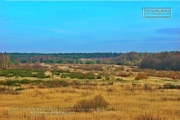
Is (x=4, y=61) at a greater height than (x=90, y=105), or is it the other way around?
(x=4, y=61)

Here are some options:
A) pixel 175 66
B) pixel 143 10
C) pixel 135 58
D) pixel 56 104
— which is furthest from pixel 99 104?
pixel 135 58

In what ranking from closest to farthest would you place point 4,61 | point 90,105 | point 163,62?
1. point 90,105
2. point 4,61
3. point 163,62

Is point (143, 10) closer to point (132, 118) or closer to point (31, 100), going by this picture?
point (132, 118)

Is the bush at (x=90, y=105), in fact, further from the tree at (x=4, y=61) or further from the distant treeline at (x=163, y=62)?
the tree at (x=4, y=61)

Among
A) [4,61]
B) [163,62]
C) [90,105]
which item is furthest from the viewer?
[163,62]

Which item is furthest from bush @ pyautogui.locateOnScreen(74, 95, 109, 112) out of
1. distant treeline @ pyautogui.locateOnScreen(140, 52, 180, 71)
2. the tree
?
the tree

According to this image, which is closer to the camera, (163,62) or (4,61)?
(4,61)

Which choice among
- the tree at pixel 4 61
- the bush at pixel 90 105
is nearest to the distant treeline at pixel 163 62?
the tree at pixel 4 61

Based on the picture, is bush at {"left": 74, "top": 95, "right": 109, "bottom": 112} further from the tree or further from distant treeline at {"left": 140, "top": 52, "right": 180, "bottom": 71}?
the tree

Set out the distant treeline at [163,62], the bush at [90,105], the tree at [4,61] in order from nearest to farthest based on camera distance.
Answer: the bush at [90,105] → the tree at [4,61] → the distant treeline at [163,62]

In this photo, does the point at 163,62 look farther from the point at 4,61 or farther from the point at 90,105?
the point at 90,105

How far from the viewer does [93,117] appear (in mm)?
13672


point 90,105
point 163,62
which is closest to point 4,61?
point 163,62

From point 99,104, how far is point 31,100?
5586mm
